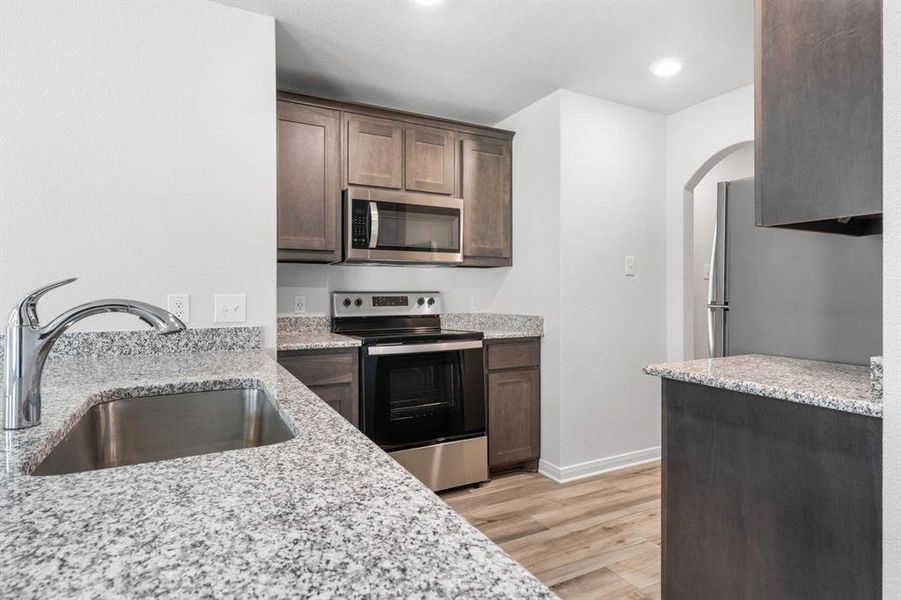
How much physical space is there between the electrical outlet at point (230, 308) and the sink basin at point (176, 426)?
0.84 m

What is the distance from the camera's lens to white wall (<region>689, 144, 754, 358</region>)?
449cm

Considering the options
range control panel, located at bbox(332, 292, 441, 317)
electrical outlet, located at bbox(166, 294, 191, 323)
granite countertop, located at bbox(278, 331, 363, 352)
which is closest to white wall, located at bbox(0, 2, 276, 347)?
electrical outlet, located at bbox(166, 294, 191, 323)

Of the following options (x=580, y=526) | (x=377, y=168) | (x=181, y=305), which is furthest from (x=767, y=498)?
(x=377, y=168)

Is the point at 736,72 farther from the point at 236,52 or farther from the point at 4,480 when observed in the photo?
the point at 4,480

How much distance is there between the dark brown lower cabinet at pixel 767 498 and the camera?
1.19 m

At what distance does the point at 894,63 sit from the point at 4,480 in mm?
1725

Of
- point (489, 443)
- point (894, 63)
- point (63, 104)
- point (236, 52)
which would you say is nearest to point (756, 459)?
point (894, 63)

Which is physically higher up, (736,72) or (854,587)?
(736,72)

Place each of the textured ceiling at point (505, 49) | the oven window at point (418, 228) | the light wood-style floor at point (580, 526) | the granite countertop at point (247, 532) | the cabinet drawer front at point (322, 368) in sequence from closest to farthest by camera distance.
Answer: the granite countertop at point (247, 532), the light wood-style floor at point (580, 526), the textured ceiling at point (505, 49), the cabinet drawer front at point (322, 368), the oven window at point (418, 228)

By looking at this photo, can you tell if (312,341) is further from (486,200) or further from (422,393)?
(486,200)

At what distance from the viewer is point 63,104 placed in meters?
1.87

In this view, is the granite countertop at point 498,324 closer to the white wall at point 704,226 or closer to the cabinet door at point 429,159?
the cabinet door at point 429,159

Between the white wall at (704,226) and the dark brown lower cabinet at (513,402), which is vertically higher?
the white wall at (704,226)

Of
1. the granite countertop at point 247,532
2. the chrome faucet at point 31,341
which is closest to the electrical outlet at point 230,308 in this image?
the chrome faucet at point 31,341
